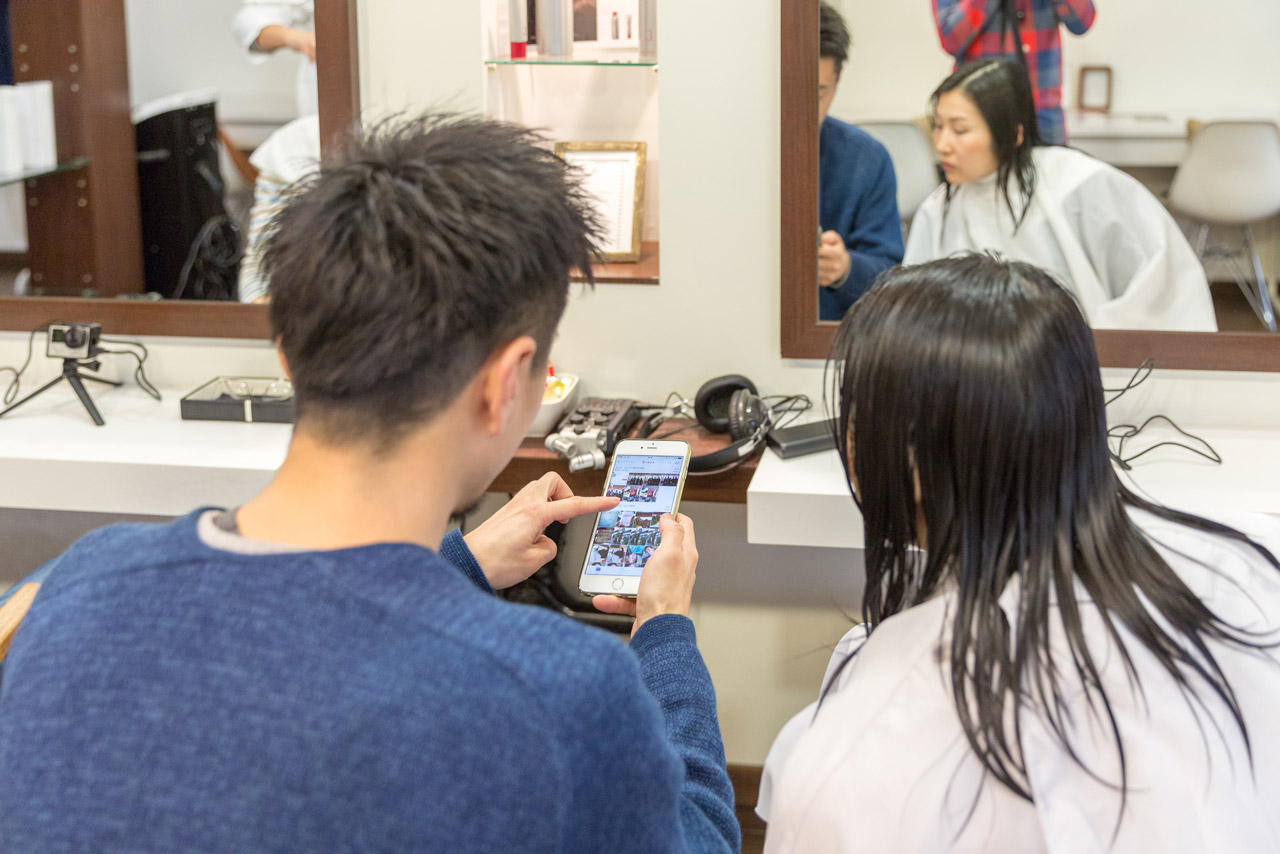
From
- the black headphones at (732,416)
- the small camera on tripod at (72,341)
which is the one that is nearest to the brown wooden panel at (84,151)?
the small camera on tripod at (72,341)

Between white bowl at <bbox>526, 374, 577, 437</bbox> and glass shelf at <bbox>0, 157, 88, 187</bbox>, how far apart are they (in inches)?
40.0

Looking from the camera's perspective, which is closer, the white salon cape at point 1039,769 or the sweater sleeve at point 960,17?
the white salon cape at point 1039,769

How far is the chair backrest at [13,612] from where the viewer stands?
40.5 inches

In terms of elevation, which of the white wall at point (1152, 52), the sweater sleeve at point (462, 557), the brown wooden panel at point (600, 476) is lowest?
the brown wooden panel at point (600, 476)

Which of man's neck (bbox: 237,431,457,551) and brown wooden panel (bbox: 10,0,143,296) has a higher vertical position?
brown wooden panel (bbox: 10,0,143,296)

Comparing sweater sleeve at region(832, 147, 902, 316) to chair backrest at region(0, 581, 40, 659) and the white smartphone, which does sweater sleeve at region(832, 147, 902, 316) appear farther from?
chair backrest at region(0, 581, 40, 659)

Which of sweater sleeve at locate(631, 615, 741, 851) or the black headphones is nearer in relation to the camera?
sweater sleeve at locate(631, 615, 741, 851)

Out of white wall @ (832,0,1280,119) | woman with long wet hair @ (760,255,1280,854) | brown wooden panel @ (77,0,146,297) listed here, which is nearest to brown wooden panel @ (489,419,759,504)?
white wall @ (832,0,1280,119)

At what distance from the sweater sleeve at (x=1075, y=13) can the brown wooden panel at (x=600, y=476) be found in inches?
32.4

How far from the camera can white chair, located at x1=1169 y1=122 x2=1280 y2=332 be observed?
1831 mm

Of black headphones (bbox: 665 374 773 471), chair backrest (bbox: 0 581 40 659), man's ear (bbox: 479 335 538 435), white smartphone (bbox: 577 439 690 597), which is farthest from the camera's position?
black headphones (bbox: 665 374 773 471)

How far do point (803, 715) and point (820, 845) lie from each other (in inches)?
10.1

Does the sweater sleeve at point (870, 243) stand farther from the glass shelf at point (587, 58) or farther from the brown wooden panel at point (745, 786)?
the brown wooden panel at point (745, 786)

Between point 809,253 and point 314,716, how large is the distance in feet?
4.68
